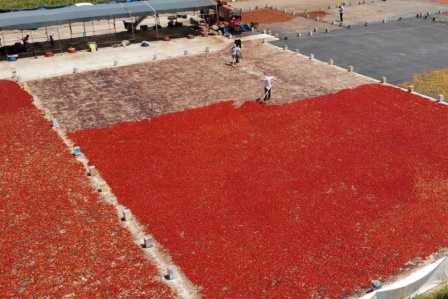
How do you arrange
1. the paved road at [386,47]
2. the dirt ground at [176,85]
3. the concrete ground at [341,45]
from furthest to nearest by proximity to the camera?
1. the concrete ground at [341,45]
2. the paved road at [386,47]
3. the dirt ground at [176,85]

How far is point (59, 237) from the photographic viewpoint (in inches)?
712

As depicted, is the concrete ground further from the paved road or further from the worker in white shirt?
the worker in white shirt

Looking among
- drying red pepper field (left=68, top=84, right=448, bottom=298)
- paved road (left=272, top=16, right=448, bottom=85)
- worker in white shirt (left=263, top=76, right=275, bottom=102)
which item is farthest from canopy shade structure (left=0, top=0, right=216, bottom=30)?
drying red pepper field (left=68, top=84, right=448, bottom=298)

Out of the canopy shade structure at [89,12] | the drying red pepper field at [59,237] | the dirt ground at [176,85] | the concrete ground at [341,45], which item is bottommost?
the drying red pepper field at [59,237]

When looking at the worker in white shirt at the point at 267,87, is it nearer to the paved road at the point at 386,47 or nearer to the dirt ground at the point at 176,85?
the dirt ground at the point at 176,85

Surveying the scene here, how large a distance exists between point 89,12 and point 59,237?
29.1 meters

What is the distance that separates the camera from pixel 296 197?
20562 mm

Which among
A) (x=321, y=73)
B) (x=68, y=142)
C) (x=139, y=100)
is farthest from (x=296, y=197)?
(x=321, y=73)

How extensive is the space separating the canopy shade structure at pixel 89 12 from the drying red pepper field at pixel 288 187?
1727 centimetres

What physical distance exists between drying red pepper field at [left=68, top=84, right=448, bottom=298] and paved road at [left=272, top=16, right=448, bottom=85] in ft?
21.4

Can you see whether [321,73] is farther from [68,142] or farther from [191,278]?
[191,278]

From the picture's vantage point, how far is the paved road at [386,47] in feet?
122

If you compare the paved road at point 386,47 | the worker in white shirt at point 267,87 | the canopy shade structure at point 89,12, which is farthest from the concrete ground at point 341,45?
the worker in white shirt at point 267,87

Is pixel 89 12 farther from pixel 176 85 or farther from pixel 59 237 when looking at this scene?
pixel 59 237
